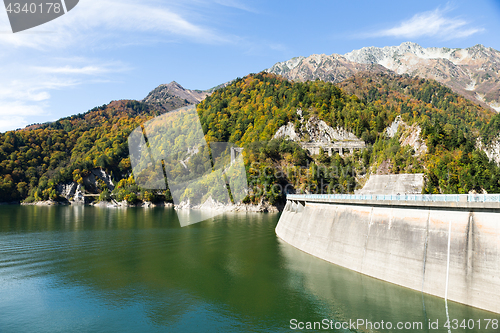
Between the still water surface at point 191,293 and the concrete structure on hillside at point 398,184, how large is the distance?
135 ft

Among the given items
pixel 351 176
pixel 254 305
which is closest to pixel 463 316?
pixel 254 305

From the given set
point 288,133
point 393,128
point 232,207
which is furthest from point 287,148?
point 393,128

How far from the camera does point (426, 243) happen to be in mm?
24672

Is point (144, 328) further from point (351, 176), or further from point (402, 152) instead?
point (351, 176)

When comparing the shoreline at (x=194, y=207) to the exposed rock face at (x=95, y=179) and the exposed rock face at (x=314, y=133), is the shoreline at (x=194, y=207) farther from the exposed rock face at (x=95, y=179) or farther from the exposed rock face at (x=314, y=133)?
the exposed rock face at (x=314, y=133)

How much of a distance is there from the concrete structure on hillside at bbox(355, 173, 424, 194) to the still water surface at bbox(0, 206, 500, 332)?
4100 centimetres

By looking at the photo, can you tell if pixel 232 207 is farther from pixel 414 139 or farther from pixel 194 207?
pixel 414 139

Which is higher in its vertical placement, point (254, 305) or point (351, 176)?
point (351, 176)

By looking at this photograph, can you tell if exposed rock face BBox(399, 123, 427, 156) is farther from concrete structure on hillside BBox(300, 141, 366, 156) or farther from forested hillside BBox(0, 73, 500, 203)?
concrete structure on hillside BBox(300, 141, 366, 156)

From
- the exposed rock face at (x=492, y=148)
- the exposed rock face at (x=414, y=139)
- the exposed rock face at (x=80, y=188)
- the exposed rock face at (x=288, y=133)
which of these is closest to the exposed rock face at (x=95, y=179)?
the exposed rock face at (x=80, y=188)

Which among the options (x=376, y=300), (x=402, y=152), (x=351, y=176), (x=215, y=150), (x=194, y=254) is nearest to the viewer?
(x=376, y=300)

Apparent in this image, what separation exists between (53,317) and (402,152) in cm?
8644

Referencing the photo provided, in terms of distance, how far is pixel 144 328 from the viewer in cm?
2139

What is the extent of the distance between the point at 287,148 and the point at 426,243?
88.6 meters
